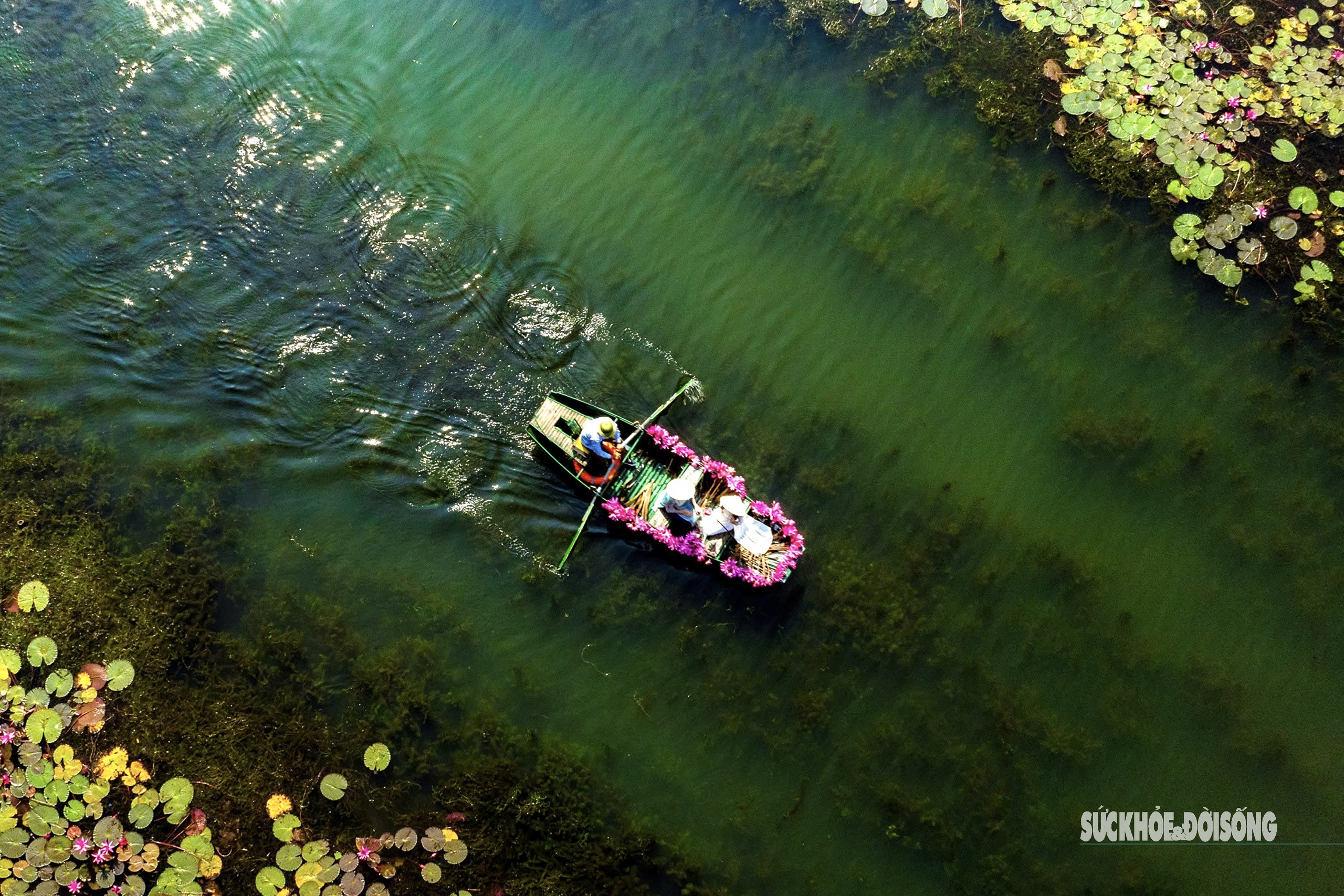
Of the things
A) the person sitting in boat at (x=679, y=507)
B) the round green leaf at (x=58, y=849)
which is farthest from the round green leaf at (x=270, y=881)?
the person sitting in boat at (x=679, y=507)

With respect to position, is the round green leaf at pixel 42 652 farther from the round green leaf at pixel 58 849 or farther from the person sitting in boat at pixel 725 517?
the person sitting in boat at pixel 725 517

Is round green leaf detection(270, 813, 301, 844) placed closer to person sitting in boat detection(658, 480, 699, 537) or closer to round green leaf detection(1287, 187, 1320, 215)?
person sitting in boat detection(658, 480, 699, 537)

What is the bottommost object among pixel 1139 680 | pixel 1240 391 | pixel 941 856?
pixel 941 856

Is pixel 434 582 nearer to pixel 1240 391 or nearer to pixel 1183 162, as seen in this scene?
pixel 1240 391

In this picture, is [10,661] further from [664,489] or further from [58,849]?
[664,489]

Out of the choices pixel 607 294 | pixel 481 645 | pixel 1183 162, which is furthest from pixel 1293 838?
pixel 607 294
